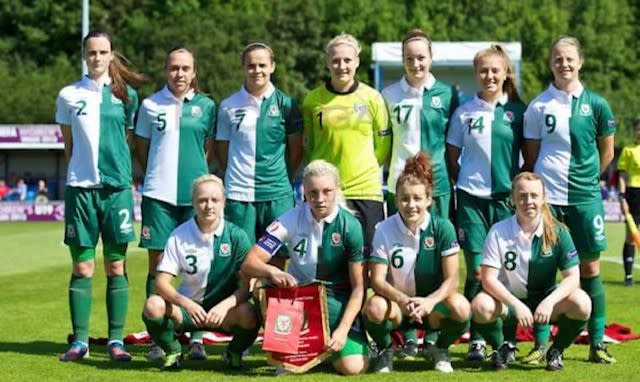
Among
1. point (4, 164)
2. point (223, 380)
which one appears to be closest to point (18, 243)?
point (223, 380)

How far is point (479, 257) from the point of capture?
24.9 ft

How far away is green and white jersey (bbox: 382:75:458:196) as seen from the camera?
7.69 meters

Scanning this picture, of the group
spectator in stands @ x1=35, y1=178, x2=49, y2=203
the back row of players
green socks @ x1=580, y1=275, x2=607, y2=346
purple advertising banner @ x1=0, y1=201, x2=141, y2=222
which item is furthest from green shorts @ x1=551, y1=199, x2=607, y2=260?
spectator in stands @ x1=35, y1=178, x2=49, y2=203

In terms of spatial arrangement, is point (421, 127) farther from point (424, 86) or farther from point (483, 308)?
point (483, 308)

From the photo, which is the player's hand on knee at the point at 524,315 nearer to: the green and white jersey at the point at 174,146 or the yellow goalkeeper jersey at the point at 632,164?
the green and white jersey at the point at 174,146

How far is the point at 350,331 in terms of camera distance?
705cm

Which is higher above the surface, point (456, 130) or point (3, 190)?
point (456, 130)

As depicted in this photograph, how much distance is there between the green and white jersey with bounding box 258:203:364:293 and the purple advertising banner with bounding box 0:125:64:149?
29.5 meters

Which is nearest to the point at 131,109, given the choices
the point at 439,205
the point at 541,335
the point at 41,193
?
the point at 439,205

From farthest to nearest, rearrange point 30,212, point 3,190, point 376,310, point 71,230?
point 3,190, point 30,212, point 71,230, point 376,310

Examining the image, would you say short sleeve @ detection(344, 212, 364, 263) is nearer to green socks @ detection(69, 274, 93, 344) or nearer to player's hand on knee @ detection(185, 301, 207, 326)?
player's hand on knee @ detection(185, 301, 207, 326)

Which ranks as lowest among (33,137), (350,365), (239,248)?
(350,365)

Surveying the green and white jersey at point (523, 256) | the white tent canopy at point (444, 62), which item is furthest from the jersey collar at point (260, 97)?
the white tent canopy at point (444, 62)

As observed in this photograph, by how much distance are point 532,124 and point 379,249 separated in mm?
1355
